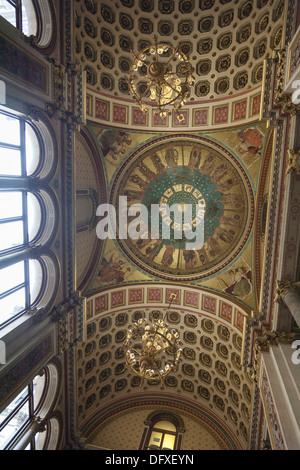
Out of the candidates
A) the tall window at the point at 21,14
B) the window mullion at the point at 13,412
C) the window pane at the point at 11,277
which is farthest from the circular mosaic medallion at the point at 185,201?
the window mullion at the point at 13,412

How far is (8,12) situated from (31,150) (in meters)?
4.00

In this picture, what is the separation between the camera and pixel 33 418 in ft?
37.3

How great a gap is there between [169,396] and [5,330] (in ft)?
43.1

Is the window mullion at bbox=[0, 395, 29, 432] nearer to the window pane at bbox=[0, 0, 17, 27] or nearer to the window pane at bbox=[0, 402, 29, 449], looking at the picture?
the window pane at bbox=[0, 402, 29, 449]

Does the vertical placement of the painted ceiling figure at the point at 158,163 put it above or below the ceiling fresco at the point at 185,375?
above

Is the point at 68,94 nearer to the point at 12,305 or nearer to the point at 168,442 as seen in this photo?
the point at 12,305

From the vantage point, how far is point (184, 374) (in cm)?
1811

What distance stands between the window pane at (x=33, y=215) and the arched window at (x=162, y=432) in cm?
1390

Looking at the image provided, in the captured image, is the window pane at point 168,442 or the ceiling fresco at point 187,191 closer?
the ceiling fresco at point 187,191

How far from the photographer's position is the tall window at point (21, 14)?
323 inches

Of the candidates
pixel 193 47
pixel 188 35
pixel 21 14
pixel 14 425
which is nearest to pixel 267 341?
pixel 14 425

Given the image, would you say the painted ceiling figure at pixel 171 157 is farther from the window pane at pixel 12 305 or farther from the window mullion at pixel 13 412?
the window mullion at pixel 13 412
